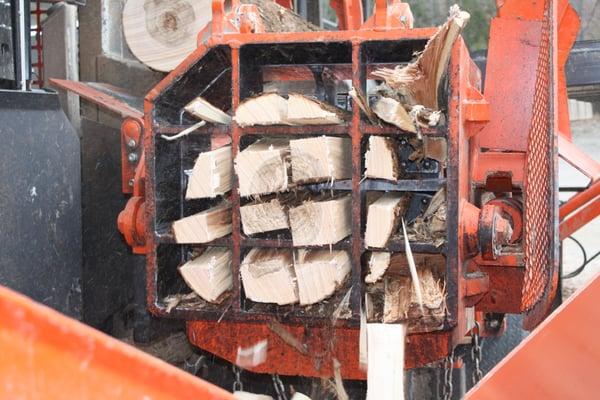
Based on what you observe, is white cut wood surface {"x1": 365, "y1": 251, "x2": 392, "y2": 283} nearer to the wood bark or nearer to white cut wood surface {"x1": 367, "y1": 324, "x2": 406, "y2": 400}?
white cut wood surface {"x1": 367, "y1": 324, "x2": 406, "y2": 400}

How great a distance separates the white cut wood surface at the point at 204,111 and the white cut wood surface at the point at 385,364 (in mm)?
864

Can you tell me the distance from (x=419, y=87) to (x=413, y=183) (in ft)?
0.90

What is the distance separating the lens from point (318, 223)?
6.78 feet

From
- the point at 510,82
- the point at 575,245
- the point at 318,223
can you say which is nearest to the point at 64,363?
the point at 318,223

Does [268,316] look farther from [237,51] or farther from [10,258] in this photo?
[10,258]

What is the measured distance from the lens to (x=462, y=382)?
370 cm

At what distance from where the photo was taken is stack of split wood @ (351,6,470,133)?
76.7 inches

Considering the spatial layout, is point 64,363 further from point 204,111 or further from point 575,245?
point 575,245

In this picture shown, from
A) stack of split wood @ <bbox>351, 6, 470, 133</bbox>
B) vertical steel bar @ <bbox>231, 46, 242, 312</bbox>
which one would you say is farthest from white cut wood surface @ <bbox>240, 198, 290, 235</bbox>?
stack of split wood @ <bbox>351, 6, 470, 133</bbox>

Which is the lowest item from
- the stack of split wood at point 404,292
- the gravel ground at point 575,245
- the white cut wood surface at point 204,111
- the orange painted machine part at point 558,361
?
the gravel ground at point 575,245

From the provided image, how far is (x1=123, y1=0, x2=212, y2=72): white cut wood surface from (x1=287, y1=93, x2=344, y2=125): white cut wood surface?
157 cm

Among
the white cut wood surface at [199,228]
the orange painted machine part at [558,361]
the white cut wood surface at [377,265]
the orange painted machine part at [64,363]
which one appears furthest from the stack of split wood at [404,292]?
the orange painted machine part at [64,363]

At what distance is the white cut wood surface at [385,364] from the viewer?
1511 millimetres

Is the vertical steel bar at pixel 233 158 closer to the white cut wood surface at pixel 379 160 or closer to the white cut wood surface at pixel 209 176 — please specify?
the white cut wood surface at pixel 209 176
